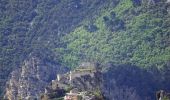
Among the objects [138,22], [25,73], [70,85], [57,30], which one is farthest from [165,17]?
[70,85]

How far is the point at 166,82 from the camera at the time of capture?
474ft

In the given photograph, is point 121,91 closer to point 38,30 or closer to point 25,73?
point 25,73

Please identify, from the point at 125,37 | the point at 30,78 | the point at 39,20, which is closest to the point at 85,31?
the point at 125,37

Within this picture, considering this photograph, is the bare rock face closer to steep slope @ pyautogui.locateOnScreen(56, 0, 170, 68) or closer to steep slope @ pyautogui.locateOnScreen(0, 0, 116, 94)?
steep slope @ pyautogui.locateOnScreen(56, 0, 170, 68)

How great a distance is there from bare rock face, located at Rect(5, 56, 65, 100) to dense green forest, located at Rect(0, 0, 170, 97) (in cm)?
706

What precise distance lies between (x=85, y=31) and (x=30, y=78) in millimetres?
31993

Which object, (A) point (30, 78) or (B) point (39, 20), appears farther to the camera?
(B) point (39, 20)

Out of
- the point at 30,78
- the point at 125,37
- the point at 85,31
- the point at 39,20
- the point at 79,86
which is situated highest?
the point at 39,20

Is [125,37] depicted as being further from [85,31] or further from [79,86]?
[79,86]

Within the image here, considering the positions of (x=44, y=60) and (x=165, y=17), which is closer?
(x=44, y=60)

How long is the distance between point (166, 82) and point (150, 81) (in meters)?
2.31

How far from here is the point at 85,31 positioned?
6511 inches

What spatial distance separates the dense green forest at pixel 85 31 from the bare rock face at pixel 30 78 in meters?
7.06

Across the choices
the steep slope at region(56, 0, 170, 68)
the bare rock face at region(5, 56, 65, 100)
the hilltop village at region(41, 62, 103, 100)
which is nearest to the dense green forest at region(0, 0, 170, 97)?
the steep slope at region(56, 0, 170, 68)
